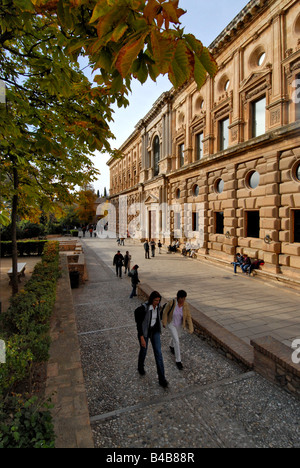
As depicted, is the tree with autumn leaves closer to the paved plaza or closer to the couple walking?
the couple walking

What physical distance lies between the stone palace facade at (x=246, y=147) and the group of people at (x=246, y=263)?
1.34 ft

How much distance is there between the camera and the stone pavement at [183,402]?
3.31 m

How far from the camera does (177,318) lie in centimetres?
524

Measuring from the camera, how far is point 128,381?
15.3 feet

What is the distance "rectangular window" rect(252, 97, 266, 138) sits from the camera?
13.5 meters

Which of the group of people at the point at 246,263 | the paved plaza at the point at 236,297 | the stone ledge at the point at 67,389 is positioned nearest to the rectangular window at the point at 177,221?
the paved plaza at the point at 236,297

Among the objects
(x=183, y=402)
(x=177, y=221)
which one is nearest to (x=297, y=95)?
(x=183, y=402)

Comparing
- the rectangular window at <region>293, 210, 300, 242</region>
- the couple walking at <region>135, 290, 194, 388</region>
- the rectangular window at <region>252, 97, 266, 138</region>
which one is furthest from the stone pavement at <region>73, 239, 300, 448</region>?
the rectangular window at <region>252, 97, 266, 138</region>

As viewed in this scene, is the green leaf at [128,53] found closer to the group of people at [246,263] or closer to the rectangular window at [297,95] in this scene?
the rectangular window at [297,95]

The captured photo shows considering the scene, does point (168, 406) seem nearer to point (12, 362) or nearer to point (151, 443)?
point (151, 443)

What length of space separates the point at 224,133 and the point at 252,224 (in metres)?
7.01

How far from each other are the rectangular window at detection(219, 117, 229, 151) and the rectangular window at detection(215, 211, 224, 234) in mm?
4574
